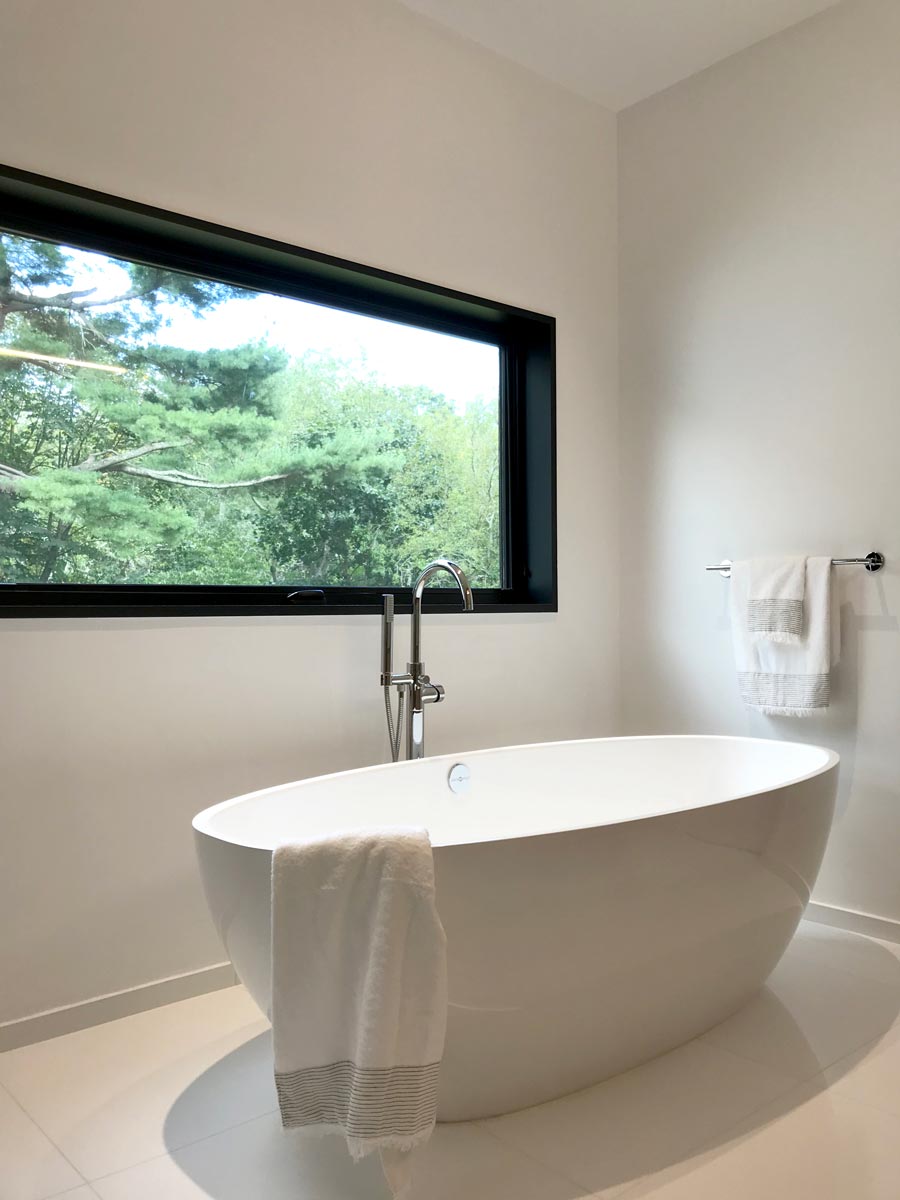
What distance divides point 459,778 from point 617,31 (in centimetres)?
240

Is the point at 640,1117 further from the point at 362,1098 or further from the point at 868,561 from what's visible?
the point at 868,561

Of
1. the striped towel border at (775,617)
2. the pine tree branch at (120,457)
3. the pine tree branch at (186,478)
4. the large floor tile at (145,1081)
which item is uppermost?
the pine tree branch at (120,457)

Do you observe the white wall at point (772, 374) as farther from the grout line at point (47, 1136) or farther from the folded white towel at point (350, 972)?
the grout line at point (47, 1136)

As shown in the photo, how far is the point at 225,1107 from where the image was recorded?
1925 millimetres

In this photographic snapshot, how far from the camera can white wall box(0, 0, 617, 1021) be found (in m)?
2.25

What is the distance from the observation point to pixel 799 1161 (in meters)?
1.72

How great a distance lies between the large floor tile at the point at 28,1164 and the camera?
166cm

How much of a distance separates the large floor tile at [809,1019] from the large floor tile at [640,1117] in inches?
2.9

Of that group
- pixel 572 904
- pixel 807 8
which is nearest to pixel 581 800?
pixel 572 904

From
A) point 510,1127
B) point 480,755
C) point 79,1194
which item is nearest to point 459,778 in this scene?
→ point 480,755

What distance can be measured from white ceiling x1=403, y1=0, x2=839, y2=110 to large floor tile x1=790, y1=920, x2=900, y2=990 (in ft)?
9.14

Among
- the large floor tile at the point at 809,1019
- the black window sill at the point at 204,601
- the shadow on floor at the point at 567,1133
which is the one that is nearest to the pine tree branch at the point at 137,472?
the black window sill at the point at 204,601

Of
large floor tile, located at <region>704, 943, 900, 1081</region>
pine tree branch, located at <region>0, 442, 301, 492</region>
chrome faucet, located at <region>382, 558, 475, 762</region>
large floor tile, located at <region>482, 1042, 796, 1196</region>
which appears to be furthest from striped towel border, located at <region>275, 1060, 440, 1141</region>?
pine tree branch, located at <region>0, 442, 301, 492</region>

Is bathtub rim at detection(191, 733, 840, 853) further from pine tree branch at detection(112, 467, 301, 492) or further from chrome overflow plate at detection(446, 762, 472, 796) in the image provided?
pine tree branch at detection(112, 467, 301, 492)
